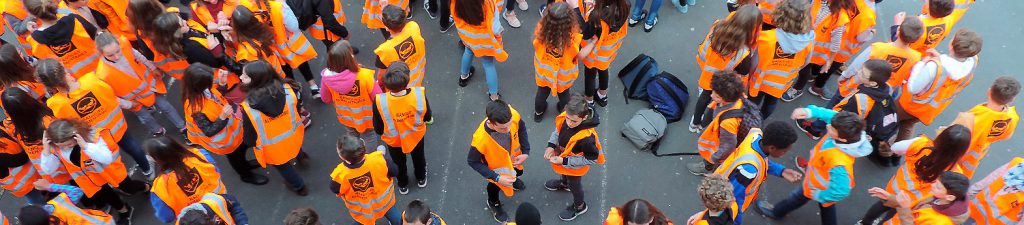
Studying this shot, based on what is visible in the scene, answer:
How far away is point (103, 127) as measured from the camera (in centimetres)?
526

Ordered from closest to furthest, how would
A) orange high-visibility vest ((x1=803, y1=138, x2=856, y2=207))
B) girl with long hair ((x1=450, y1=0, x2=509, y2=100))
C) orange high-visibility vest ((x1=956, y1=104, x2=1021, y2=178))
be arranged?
orange high-visibility vest ((x1=803, y1=138, x2=856, y2=207)) < orange high-visibility vest ((x1=956, y1=104, x2=1021, y2=178)) < girl with long hair ((x1=450, y1=0, x2=509, y2=100))

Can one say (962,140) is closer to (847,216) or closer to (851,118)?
(851,118)

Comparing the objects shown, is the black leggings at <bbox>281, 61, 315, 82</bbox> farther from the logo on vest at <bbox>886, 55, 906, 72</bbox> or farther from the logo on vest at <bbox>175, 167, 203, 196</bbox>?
the logo on vest at <bbox>886, 55, 906, 72</bbox>

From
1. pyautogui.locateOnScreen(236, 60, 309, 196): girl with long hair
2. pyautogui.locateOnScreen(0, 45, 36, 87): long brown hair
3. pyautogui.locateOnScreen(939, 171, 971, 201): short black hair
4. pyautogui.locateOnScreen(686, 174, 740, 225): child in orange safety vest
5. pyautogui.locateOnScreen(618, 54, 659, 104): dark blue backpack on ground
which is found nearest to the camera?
pyautogui.locateOnScreen(686, 174, 740, 225): child in orange safety vest

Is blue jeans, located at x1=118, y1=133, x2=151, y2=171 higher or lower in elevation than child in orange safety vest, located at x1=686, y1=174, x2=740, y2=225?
lower

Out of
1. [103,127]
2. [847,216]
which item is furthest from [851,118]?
[103,127]

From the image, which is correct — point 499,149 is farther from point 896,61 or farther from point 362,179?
point 896,61

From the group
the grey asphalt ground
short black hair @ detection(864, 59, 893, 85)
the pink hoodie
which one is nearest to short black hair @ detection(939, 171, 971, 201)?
short black hair @ detection(864, 59, 893, 85)

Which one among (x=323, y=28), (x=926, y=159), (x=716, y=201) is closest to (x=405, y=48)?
(x=323, y=28)

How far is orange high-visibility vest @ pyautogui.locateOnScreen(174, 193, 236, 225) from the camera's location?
13.8 ft

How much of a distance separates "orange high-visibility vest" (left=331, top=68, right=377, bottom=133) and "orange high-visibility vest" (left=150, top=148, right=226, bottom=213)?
110 centimetres

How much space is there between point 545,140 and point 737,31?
1925 mm

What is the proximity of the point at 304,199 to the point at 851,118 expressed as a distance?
13.4 ft

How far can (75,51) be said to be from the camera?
5.67m
